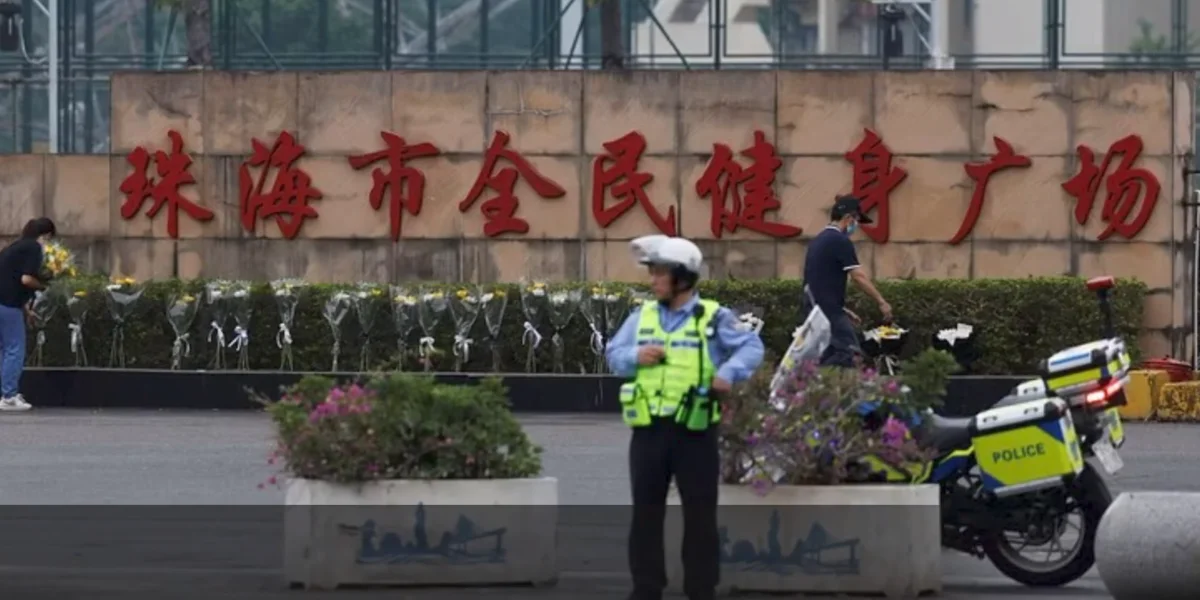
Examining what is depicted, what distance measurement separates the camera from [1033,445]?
35.2 feet

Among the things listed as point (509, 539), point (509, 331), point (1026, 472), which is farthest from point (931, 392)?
point (509, 331)

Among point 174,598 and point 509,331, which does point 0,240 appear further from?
point 174,598

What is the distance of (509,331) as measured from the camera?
2256cm

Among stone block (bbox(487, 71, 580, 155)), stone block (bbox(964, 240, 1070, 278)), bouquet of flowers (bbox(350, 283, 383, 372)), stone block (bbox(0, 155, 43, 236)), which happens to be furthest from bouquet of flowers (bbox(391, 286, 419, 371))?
stone block (bbox(964, 240, 1070, 278))

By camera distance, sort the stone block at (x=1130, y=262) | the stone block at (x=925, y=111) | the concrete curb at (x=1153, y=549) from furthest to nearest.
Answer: the stone block at (x=925, y=111) → the stone block at (x=1130, y=262) → the concrete curb at (x=1153, y=549)

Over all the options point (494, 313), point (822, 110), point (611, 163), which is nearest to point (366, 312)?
point (494, 313)

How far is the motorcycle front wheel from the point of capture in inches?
426

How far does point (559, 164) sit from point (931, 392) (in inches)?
499

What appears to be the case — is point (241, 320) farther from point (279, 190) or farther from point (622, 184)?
point (622, 184)

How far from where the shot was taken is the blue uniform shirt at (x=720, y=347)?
9695mm

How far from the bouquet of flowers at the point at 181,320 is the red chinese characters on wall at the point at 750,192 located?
198 inches

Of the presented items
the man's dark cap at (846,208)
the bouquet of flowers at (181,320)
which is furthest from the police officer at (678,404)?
the bouquet of flowers at (181,320)

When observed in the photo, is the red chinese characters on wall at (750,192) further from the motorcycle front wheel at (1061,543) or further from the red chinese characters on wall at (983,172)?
the motorcycle front wheel at (1061,543)

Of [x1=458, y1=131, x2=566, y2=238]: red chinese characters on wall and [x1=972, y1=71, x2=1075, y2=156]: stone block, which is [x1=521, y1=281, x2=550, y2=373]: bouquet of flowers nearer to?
[x1=458, y1=131, x2=566, y2=238]: red chinese characters on wall
